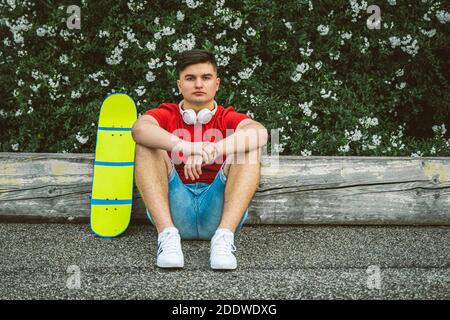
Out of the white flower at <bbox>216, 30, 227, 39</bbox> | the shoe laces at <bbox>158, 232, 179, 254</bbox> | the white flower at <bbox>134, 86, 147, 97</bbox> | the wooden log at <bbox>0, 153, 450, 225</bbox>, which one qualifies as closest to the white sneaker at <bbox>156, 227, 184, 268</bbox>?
the shoe laces at <bbox>158, 232, 179, 254</bbox>

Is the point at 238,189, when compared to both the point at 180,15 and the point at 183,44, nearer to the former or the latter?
the point at 183,44

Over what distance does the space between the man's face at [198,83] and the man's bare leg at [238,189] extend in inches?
13.4

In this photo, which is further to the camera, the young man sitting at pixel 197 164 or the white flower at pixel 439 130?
the white flower at pixel 439 130

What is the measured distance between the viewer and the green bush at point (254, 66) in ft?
11.8

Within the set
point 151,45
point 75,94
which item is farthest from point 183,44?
point 75,94

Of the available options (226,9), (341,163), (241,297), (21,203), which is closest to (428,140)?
(341,163)

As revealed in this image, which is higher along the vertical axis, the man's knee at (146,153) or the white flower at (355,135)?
the white flower at (355,135)

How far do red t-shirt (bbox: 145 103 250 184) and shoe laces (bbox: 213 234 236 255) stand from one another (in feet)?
1.23

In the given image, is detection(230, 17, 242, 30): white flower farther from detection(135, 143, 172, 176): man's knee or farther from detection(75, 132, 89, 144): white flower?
detection(135, 143, 172, 176): man's knee

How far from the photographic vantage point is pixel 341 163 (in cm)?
309

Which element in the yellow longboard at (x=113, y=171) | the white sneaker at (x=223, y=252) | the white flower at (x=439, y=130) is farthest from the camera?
the white flower at (x=439, y=130)

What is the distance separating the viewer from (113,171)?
9.77ft

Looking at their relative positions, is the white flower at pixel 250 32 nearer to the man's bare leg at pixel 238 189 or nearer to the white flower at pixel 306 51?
the white flower at pixel 306 51

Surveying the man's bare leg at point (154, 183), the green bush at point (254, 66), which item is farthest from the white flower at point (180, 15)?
the man's bare leg at point (154, 183)
